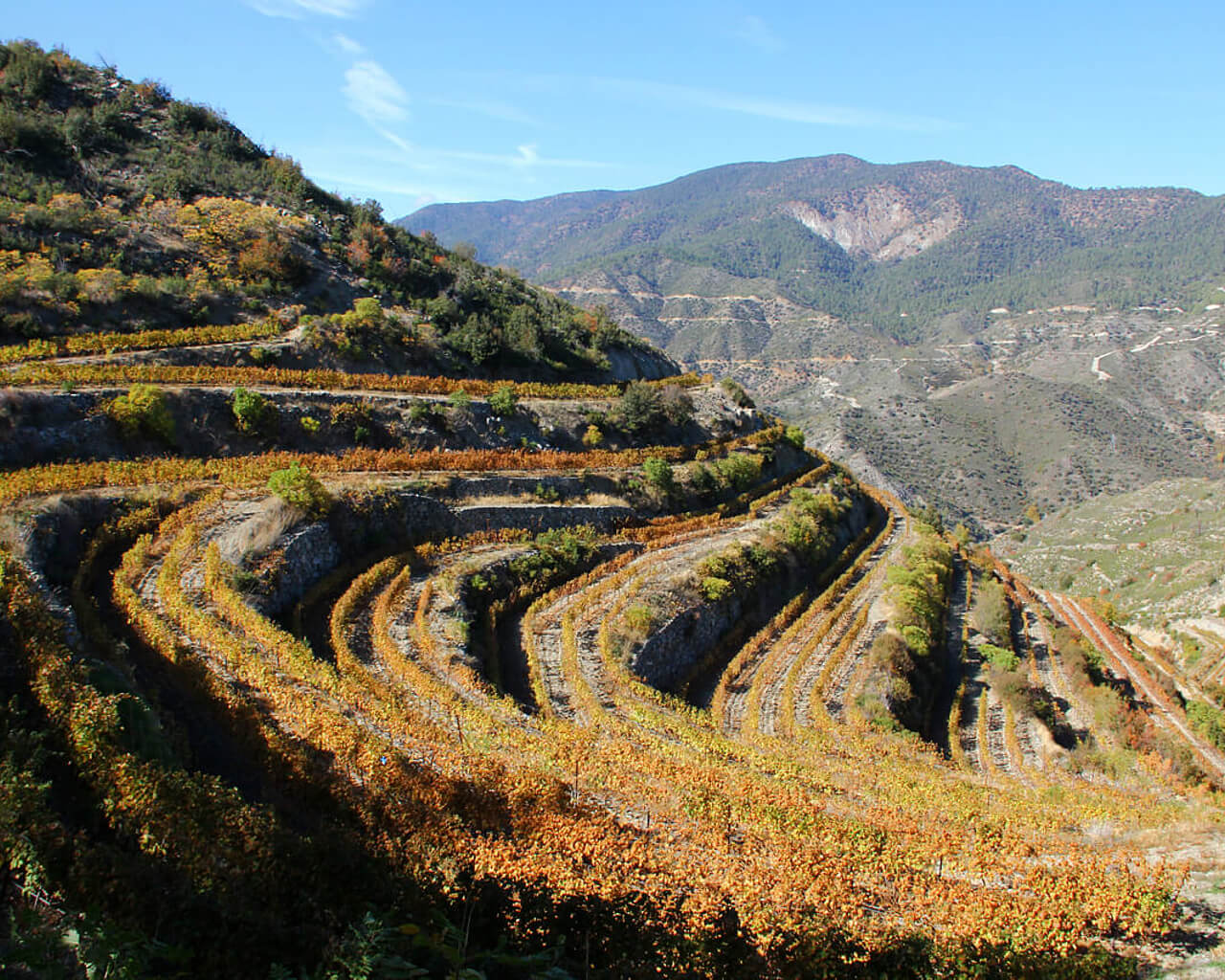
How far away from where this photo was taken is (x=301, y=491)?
24.5 m

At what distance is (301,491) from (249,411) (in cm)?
850

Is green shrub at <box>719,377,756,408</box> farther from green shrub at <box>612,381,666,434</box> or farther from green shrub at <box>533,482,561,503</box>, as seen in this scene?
green shrub at <box>533,482,561,503</box>

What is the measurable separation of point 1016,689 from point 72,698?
35648 mm

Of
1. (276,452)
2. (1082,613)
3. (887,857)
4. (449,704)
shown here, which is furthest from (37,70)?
(1082,613)

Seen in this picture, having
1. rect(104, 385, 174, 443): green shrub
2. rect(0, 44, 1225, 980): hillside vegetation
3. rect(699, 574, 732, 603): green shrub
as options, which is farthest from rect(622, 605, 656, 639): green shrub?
rect(104, 385, 174, 443): green shrub

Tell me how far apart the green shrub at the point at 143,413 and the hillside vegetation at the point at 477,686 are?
0.56ft

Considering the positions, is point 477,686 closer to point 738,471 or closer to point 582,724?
point 582,724

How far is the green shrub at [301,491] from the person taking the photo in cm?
2427

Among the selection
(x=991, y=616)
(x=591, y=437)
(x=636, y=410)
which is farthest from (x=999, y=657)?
(x=591, y=437)

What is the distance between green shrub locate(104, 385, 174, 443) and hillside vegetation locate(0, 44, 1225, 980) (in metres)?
0.17

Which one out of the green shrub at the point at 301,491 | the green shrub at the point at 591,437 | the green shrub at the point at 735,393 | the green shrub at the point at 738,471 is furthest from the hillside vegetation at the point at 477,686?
the green shrub at the point at 735,393

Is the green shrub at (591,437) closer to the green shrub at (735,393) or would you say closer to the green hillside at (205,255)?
the green hillside at (205,255)

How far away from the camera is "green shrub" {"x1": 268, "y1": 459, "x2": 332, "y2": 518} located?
24.3m

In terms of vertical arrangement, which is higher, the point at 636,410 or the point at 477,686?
the point at 636,410
